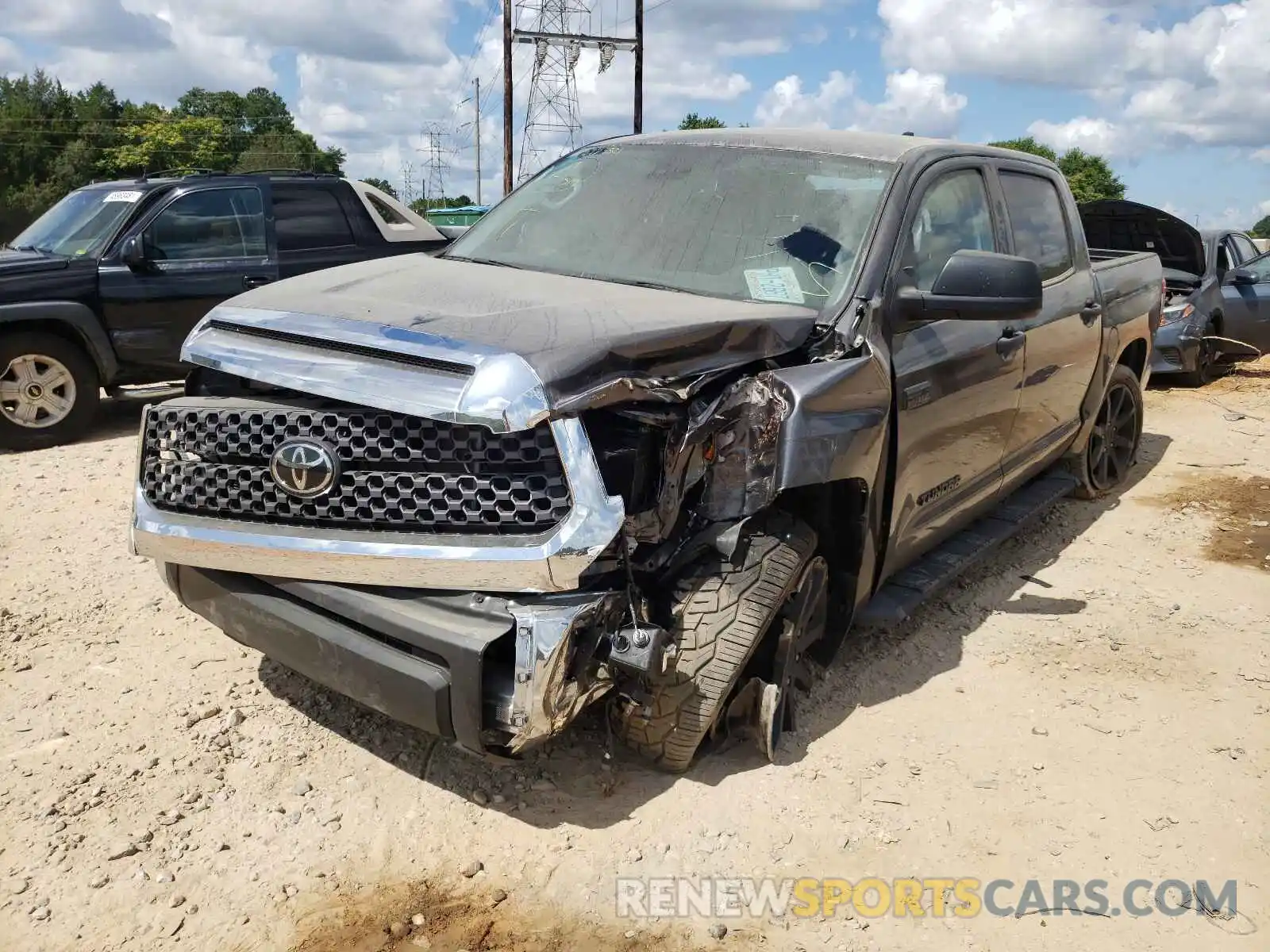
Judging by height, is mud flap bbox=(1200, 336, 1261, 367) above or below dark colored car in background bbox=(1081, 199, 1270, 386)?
below

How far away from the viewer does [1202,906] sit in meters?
2.78

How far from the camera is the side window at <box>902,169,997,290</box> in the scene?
12.3ft

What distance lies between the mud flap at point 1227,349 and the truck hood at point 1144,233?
71cm

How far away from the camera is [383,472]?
2.74 meters

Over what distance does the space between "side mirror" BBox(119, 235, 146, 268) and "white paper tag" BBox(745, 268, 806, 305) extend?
5.31 meters

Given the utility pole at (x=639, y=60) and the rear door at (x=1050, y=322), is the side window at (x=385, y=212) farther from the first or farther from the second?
the utility pole at (x=639, y=60)

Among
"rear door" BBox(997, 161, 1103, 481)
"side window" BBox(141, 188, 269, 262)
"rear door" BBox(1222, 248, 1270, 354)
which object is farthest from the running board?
"rear door" BBox(1222, 248, 1270, 354)

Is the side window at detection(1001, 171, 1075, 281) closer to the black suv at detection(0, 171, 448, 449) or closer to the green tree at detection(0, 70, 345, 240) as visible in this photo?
the black suv at detection(0, 171, 448, 449)

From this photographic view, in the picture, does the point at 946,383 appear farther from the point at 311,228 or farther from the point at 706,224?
the point at 311,228

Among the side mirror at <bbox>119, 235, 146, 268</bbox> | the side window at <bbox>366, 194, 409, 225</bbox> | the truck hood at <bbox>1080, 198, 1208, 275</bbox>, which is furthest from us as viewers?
the truck hood at <bbox>1080, 198, 1208, 275</bbox>

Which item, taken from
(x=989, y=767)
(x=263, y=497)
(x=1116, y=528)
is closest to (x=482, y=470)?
(x=263, y=497)

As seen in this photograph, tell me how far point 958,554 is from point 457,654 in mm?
2550

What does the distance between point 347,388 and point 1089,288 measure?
4.13 m

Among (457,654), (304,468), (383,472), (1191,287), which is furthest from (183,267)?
(1191,287)
